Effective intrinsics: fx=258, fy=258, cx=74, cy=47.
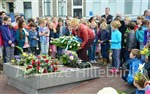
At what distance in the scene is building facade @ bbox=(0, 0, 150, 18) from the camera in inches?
916

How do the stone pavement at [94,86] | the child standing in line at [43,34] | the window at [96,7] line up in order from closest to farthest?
the stone pavement at [94,86]
the child standing in line at [43,34]
the window at [96,7]

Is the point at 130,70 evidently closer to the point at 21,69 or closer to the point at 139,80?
the point at 139,80

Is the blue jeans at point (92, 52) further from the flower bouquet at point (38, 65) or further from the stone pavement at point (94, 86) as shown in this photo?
the flower bouquet at point (38, 65)

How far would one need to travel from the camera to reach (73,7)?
2709 centimetres

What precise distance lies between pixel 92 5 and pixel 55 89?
19.6m

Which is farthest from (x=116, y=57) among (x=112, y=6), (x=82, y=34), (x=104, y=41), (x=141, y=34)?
(x=112, y=6)

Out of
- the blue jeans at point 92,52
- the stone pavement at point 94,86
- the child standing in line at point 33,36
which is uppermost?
the child standing in line at point 33,36

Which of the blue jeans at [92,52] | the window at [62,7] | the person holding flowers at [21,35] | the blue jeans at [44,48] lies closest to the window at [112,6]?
the window at [62,7]

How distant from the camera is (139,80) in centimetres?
444

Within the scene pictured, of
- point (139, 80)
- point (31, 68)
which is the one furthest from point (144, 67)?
point (31, 68)

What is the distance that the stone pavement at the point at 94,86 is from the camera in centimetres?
592

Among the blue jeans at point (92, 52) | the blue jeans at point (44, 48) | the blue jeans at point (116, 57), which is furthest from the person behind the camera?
the blue jeans at point (92, 52)

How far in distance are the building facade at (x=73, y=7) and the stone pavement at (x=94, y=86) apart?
15.4 metres

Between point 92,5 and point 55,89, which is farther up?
point 92,5
